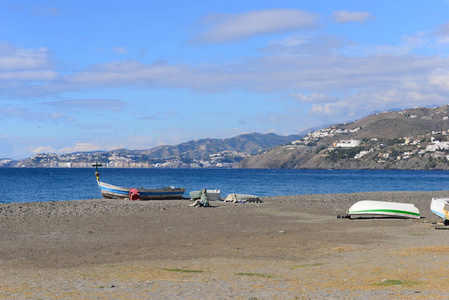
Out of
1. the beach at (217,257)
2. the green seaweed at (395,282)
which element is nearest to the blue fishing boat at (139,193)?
the beach at (217,257)

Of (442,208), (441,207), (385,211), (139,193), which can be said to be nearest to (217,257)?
(442,208)

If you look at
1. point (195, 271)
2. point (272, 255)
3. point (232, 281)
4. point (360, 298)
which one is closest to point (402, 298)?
point (360, 298)

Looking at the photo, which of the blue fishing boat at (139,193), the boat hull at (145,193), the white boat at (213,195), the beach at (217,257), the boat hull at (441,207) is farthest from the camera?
the boat hull at (145,193)

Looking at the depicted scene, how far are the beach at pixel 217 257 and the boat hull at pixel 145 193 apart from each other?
50.9 feet

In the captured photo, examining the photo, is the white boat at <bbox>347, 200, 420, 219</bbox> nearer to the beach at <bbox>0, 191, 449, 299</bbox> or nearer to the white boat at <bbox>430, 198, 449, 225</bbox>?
the beach at <bbox>0, 191, 449, 299</bbox>

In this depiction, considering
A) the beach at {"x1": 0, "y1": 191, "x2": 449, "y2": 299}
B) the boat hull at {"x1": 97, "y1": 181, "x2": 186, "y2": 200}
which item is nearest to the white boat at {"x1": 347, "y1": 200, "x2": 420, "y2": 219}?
the beach at {"x1": 0, "y1": 191, "x2": 449, "y2": 299}

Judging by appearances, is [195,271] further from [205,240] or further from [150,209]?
[150,209]

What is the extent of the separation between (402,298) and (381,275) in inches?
121

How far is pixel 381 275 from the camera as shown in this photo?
46.2 ft

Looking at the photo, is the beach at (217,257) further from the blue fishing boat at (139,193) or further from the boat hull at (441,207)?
the blue fishing boat at (139,193)

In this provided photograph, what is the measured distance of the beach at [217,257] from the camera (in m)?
12.1

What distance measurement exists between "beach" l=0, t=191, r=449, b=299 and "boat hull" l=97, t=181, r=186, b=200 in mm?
15520

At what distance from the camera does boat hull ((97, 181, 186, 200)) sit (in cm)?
5122

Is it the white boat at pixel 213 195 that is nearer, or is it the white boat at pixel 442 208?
the white boat at pixel 442 208
